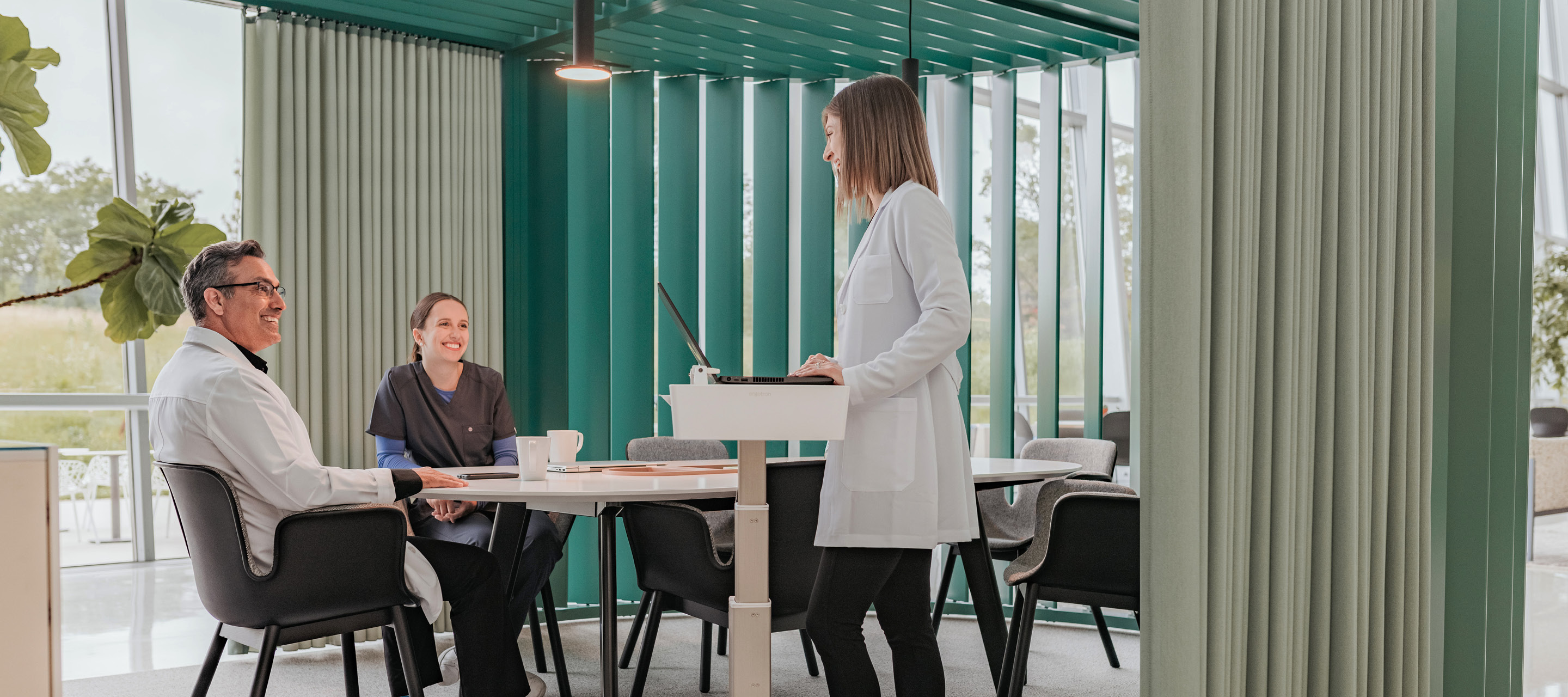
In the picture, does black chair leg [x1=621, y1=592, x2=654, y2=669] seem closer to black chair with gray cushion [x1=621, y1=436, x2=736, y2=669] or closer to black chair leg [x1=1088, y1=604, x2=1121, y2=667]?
black chair with gray cushion [x1=621, y1=436, x2=736, y2=669]

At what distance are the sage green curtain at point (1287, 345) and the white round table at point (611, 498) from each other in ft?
1.92

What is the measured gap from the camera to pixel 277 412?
8.29 feet

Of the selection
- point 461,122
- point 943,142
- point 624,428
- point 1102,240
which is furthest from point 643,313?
point 1102,240

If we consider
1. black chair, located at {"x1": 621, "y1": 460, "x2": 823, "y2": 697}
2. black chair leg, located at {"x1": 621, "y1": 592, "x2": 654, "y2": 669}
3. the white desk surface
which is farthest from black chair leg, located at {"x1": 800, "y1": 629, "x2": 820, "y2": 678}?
the white desk surface

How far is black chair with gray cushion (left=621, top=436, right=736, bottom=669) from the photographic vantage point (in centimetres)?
367

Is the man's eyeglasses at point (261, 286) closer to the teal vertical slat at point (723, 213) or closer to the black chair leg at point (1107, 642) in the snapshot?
the teal vertical slat at point (723, 213)

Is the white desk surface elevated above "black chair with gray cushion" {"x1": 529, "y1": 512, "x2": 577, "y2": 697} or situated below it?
above

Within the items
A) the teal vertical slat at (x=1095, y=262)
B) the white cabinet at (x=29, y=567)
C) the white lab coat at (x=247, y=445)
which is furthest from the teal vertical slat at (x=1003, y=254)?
the white cabinet at (x=29, y=567)

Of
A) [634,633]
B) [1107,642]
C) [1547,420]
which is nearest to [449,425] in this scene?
[634,633]

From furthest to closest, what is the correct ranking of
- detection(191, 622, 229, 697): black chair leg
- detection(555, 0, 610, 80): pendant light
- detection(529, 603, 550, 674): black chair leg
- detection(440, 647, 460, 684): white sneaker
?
detection(529, 603, 550, 674): black chair leg → detection(555, 0, 610, 80): pendant light → detection(440, 647, 460, 684): white sneaker → detection(191, 622, 229, 697): black chair leg

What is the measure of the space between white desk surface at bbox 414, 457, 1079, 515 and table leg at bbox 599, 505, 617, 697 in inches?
7.5

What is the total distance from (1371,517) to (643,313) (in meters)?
3.69

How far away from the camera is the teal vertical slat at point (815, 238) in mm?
5332

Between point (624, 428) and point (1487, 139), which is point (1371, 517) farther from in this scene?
point (624, 428)
